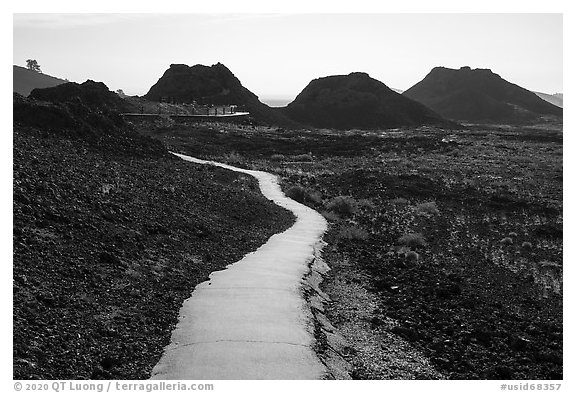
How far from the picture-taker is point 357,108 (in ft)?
399

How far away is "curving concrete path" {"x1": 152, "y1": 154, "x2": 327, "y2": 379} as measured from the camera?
9344mm

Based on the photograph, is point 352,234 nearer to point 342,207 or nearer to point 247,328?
point 342,207

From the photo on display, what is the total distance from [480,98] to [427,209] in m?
150

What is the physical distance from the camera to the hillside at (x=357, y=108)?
116875mm

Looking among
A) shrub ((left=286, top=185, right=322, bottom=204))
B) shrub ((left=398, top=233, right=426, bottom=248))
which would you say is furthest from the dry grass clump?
shrub ((left=398, top=233, right=426, bottom=248))

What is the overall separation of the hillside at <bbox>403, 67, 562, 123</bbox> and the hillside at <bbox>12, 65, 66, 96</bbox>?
11486 cm

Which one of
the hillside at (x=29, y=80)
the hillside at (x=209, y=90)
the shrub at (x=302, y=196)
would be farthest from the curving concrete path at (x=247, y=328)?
the hillside at (x=29, y=80)

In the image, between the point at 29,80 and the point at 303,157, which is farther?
the point at 29,80

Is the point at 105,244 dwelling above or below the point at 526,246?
above

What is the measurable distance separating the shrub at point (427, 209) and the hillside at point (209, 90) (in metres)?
72.8

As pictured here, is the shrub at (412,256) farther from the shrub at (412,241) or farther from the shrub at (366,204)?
the shrub at (366,204)

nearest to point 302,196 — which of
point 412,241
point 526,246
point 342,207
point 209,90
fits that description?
point 342,207

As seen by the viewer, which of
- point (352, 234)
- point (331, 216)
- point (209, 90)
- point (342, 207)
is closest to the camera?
point (352, 234)

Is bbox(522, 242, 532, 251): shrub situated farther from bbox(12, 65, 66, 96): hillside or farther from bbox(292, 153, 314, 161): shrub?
bbox(12, 65, 66, 96): hillside
